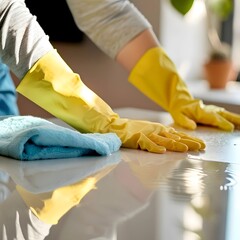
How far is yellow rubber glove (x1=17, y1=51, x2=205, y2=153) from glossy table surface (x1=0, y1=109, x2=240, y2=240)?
34 mm

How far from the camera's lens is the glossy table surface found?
1.86ft

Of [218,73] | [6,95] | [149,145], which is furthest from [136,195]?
[218,73]

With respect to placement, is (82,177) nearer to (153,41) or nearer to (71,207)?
(71,207)

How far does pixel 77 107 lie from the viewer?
3.40ft

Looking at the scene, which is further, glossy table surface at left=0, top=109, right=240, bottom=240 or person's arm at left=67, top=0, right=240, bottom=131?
person's arm at left=67, top=0, right=240, bottom=131

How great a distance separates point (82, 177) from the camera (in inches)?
31.0

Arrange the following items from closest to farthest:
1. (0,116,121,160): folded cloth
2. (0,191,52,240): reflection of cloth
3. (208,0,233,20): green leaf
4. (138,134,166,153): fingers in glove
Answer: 1. (0,191,52,240): reflection of cloth
2. (0,116,121,160): folded cloth
3. (138,134,166,153): fingers in glove
4. (208,0,233,20): green leaf

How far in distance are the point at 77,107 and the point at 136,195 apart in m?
0.36

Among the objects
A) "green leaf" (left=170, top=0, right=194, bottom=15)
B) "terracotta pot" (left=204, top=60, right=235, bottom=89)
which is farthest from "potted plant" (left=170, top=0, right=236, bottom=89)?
"green leaf" (left=170, top=0, right=194, bottom=15)

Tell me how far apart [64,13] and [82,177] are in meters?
1.11

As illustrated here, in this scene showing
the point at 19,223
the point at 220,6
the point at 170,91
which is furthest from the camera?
the point at 220,6

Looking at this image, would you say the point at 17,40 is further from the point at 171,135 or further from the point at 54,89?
the point at 171,135

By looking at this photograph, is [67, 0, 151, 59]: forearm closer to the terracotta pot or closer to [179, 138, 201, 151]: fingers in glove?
[179, 138, 201, 151]: fingers in glove

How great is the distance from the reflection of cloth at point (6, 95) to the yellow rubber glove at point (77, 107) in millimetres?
343
